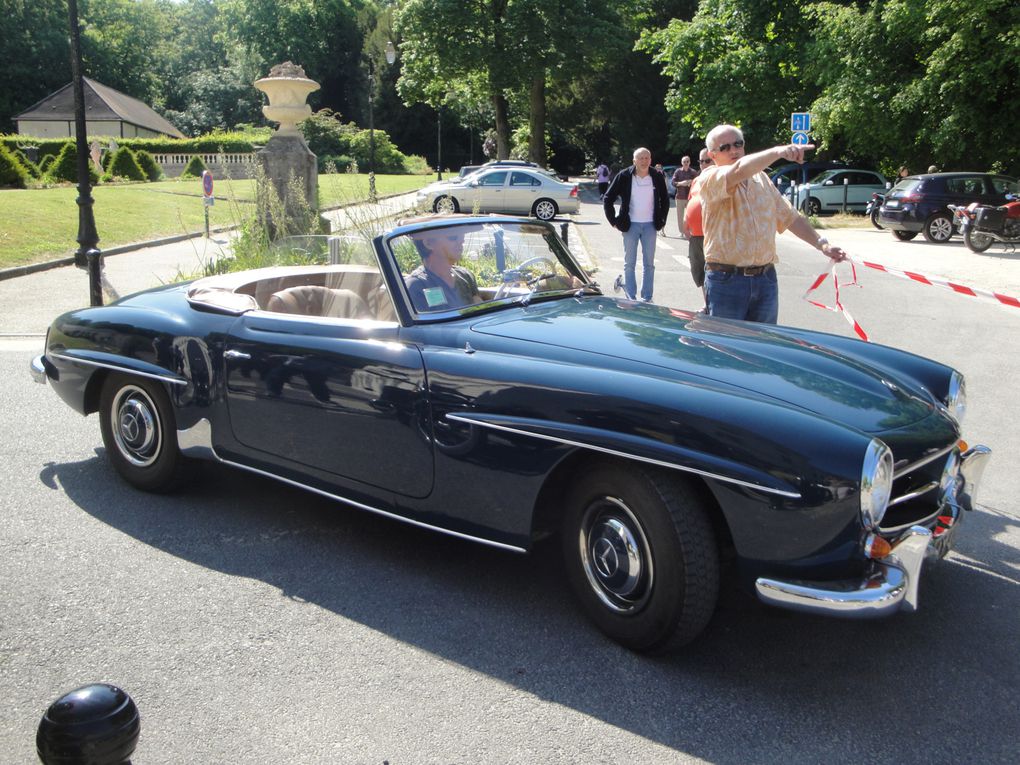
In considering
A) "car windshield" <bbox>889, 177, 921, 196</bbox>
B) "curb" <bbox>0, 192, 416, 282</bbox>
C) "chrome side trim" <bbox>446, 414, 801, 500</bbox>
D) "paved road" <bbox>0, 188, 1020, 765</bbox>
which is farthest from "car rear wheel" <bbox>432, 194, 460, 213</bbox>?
"chrome side trim" <bbox>446, 414, 801, 500</bbox>

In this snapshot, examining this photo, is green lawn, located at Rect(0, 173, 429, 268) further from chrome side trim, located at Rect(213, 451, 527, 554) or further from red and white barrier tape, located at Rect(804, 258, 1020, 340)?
chrome side trim, located at Rect(213, 451, 527, 554)

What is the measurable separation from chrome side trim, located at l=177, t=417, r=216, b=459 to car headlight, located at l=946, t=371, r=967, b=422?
334 cm

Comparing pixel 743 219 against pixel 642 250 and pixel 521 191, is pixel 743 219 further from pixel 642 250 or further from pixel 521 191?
pixel 521 191

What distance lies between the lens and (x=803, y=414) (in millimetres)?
3184

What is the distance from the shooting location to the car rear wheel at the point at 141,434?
4855 millimetres

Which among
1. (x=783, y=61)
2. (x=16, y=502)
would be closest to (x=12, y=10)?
(x=783, y=61)

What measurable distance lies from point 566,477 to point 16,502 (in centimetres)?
307

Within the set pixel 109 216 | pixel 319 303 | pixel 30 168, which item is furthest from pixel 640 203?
pixel 30 168

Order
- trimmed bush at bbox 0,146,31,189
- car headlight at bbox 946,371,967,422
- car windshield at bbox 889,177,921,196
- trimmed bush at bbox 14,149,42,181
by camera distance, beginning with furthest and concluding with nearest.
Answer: trimmed bush at bbox 14,149,42,181 < trimmed bush at bbox 0,146,31,189 < car windshield at bbox 889,177,921,196 < car headlight at bbox 946,371,967,422

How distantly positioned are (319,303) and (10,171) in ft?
90.7

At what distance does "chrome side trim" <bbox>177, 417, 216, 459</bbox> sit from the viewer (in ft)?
15.1

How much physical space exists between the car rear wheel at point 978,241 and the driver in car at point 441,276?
59.3 ft

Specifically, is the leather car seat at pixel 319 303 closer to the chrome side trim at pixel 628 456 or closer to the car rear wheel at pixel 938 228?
the chrome side trim at pixel 628 456

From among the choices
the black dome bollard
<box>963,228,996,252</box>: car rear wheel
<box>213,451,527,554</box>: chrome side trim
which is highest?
<box>963,228,996,252</box>: car rear wheel
